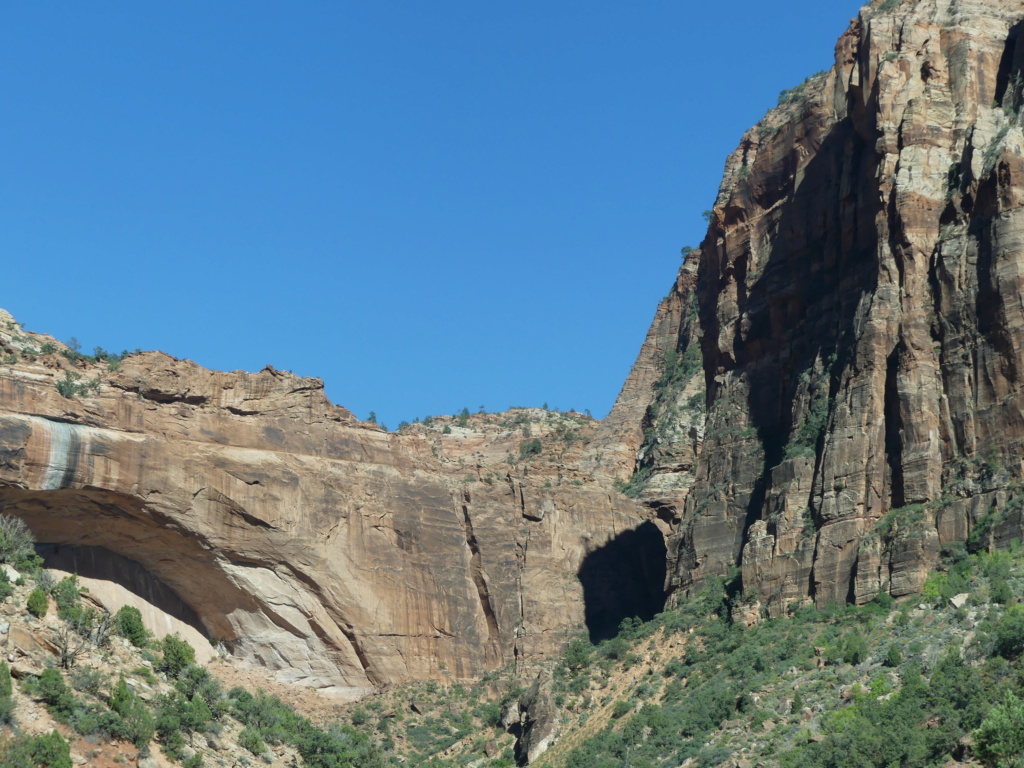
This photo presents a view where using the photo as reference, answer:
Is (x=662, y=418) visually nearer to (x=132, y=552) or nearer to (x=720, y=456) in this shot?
(x=720, y=456)

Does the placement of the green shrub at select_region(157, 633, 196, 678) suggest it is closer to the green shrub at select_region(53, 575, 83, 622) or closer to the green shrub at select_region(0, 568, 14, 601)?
the green shrub at select_region(53, 575, 83, 622)

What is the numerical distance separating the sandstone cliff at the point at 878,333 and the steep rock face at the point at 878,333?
9 centimetres

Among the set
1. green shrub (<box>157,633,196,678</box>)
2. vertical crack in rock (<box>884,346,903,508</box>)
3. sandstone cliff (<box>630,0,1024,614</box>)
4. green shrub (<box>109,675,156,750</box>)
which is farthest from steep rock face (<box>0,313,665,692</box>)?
vertical crack in rock (<box>884,346,903,508</box>)

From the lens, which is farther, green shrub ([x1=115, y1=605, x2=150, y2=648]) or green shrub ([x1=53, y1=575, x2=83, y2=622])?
green shrub ([x1=115, y1=605, x2=150, y2=648])

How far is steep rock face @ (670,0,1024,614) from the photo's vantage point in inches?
3000

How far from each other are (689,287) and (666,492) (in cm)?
2920

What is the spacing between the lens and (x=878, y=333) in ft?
264

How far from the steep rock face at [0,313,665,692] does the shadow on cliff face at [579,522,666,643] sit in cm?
26

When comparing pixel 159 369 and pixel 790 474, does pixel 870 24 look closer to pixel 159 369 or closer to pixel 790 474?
pixel 790 474

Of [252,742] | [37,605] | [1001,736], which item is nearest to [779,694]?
[1001,736]

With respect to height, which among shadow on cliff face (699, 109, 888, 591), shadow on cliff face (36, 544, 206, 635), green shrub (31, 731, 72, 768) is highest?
shadow on cliff face (699, 109, 888, 591)

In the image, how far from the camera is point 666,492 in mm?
105812

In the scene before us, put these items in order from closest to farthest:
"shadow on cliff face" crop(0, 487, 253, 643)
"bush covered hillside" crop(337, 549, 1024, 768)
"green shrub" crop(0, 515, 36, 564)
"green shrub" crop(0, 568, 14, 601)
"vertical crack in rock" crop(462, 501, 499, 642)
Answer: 1. "bush covered hillside" crop(337, 549, 1024, 768)
2. "green shrub" crop(0, 568, 14, 601)
3. "green shrub" crop(0, 515, 36, 564)
4. "shadow on cliff face" crop(0, 487, 253, 643)
5. "vertical crack in rock" crop(462, 501, 499, 642)

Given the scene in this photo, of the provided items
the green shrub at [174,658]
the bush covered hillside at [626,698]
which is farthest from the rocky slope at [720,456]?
the green shrub at [174,658]
